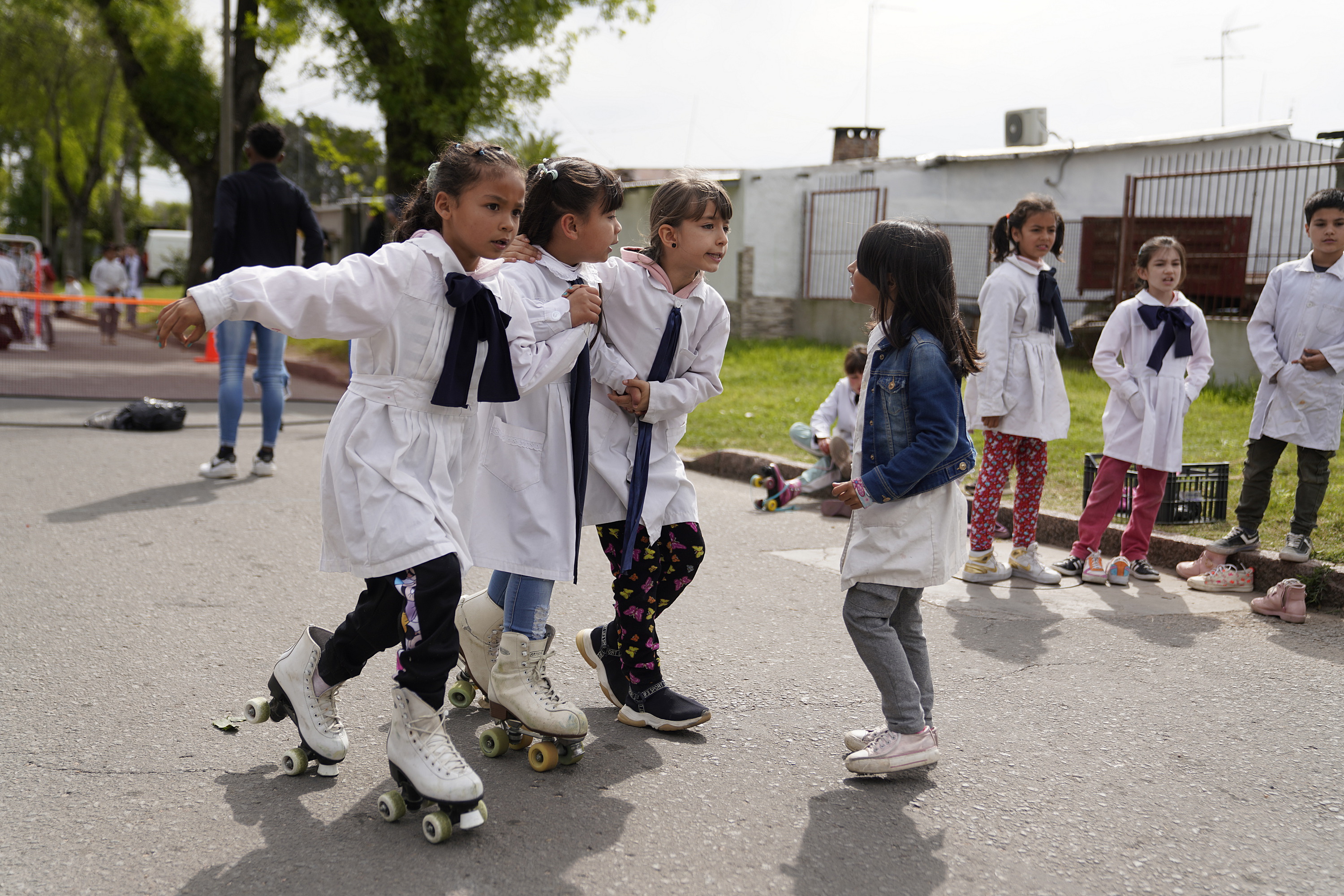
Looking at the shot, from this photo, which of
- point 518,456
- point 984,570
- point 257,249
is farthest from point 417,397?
point 257,249

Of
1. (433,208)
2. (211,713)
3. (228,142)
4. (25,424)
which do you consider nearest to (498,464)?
(433,208)

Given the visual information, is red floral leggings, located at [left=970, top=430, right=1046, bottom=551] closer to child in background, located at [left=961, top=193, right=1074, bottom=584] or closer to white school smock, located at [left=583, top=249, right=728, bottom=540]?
child in background, located at [left=961, top=193, right=1074, bottom=584]

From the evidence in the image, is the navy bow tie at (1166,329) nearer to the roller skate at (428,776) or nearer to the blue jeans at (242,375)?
the roller skate at (428,776)

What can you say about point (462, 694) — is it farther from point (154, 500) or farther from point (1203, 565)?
point (154, 500)

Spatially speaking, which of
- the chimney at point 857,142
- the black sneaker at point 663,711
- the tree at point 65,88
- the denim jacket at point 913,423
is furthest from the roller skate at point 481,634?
the tree at point 65,88

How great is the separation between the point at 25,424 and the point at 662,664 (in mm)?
8251

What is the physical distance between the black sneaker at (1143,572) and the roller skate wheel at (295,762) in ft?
14.0

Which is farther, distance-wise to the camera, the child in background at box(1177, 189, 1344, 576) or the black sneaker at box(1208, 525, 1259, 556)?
the black sneaker at box(1208, 525, 1259, 556)

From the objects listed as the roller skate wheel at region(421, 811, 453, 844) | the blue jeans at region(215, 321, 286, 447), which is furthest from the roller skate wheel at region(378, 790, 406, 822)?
the blue jeans at region(215, 321, 286, 447)

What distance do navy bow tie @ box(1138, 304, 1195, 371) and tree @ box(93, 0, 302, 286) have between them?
1854cm

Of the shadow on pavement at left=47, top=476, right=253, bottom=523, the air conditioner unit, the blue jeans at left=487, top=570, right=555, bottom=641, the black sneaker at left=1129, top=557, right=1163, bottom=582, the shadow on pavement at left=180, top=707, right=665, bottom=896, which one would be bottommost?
the shadow on pavement at left=180, top=707, right=665, bottom=896

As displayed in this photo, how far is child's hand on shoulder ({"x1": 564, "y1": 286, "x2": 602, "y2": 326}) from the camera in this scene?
303cm

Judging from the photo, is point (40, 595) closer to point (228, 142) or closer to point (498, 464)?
point (498, 464)

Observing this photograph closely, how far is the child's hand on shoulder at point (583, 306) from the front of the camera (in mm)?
3027
